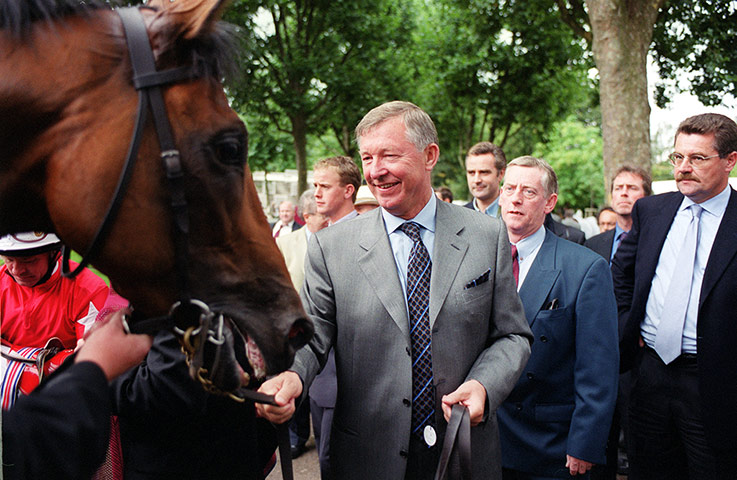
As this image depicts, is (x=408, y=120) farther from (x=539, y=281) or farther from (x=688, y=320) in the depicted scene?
(x=688, y=320)

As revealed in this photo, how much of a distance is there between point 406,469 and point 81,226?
1651mm

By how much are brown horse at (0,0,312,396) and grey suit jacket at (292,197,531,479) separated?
0.75 m

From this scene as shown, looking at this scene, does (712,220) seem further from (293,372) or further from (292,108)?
(292,108)

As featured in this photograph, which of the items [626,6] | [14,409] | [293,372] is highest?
[626,6]

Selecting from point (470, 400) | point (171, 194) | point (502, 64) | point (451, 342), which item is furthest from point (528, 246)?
point (502, 64)

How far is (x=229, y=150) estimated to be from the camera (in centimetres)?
150

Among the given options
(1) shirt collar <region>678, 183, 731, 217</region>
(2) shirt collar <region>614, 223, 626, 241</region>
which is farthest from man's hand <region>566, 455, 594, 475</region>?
(2) shirt collar <region>614, 223, 626, 241</region>

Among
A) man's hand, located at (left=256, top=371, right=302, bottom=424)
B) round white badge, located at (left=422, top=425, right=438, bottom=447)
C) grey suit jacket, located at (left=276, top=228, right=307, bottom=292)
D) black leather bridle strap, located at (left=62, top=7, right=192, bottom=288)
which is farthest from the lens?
grey suit jacket, located at (left=276, top=228, right=307, bottom=292)

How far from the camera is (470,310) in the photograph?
7.81 ft

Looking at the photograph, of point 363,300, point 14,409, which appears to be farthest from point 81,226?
point 363,300

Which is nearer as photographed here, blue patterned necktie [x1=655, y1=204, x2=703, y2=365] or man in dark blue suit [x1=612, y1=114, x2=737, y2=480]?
man in dark blue suit [x1=612, y1=114, x2=737, y2=480]

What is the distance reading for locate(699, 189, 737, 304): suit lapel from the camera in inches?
124

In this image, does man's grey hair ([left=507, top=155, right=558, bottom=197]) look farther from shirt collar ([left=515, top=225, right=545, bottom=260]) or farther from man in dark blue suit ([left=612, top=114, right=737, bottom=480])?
man in dark blue suit ([left=612, top=114, right=737, bottom=480])

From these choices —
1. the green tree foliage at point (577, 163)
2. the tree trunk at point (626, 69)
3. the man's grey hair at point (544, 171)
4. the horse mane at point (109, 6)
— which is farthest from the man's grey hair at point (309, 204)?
the green tree foliage at point (577, 163)
